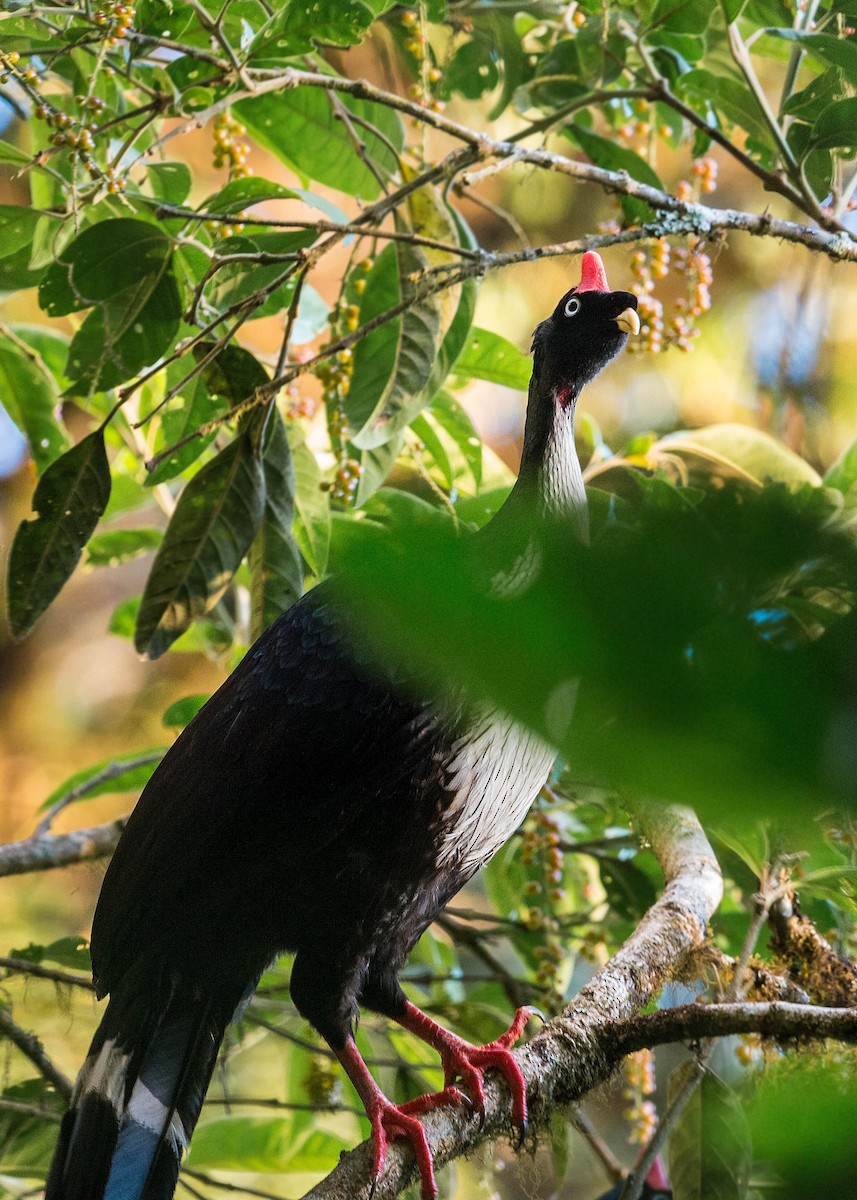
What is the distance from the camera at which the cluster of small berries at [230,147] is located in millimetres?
1688

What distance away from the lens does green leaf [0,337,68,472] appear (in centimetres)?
182

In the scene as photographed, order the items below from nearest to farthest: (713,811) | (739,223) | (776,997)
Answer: (713,811)
(776,997)
(739,223)

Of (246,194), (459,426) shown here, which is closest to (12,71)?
(246,194)

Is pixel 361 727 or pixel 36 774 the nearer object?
pixel 361 727

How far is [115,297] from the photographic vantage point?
152 cm

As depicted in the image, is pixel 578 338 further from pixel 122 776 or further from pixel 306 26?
Answer: pixel 122 776

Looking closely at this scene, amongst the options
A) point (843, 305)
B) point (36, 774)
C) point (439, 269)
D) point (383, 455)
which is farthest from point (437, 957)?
point (843, 305)

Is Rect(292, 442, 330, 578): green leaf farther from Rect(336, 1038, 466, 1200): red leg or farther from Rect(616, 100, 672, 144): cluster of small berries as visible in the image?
Rect(616, 100, 672, 144): cluster of small berries

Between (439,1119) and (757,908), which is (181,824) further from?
(757,908)

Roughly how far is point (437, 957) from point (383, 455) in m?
1.10

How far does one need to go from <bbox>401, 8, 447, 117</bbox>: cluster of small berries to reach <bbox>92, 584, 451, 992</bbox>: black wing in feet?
2.93

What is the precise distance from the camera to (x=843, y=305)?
4988 millimetres

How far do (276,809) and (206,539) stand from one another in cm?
46

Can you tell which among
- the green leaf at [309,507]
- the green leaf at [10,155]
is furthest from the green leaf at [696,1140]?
the green leaf at [10,155]
